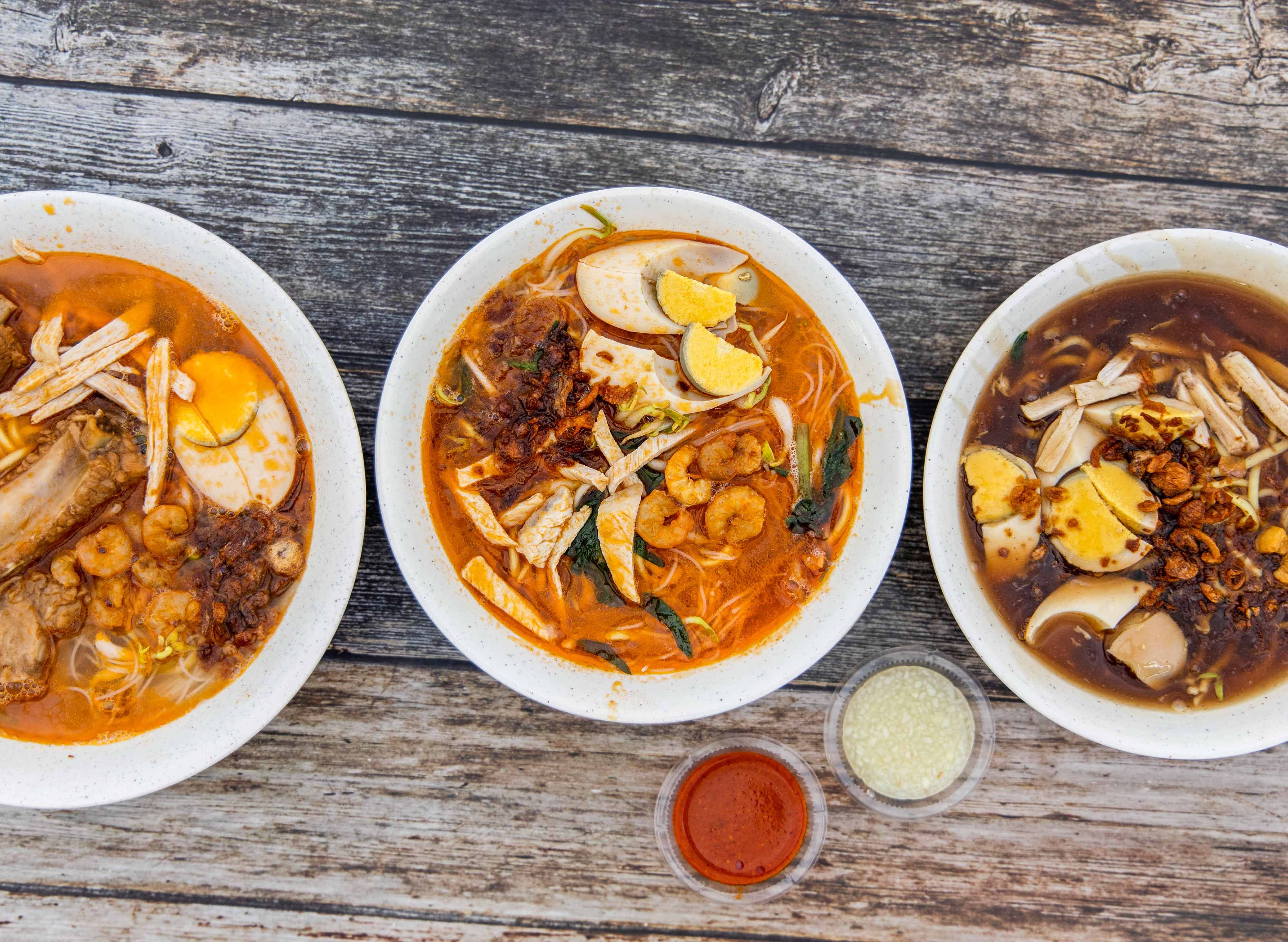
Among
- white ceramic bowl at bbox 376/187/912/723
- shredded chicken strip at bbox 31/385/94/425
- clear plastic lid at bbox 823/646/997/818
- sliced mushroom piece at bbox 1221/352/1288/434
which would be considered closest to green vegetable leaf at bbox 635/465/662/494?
white ceramic bowl at bbox 376/187/912/723

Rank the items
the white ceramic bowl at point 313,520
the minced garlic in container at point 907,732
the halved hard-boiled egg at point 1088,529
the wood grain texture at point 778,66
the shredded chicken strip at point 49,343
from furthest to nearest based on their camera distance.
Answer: the minced garlic in container at point 907,732 < the wood grain texture at point 778,66 < the halved hard-boiled egg at point 1088,529 < the shredded chicken strip at point 49,343 < the white ceramic bowl at point 313,520

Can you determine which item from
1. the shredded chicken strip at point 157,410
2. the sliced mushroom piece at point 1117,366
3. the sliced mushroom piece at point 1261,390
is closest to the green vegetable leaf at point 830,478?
the sliced mushroom piece at point 1117,366

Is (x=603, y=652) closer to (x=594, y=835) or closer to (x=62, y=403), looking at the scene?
(x=594, y=835)

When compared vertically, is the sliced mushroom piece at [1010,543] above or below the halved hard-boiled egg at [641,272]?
below

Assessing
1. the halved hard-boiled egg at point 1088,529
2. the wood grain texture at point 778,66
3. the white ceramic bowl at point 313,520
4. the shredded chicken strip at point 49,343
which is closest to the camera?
the white ceramic bowl at point 313,520

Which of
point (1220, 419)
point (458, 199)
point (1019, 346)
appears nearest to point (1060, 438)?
point (1019, 346)

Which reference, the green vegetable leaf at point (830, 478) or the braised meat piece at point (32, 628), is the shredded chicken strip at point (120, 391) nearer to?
the braised meat piece at point (32, 628)
